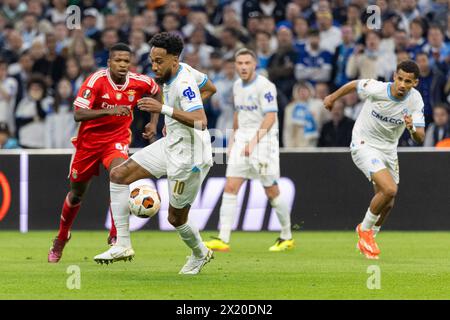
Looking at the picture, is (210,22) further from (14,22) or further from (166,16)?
(14,22)

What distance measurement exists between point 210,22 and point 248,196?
5.44 m

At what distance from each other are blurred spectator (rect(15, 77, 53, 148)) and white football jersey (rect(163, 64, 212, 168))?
30.4 ft

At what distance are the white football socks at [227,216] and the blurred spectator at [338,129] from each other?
4366 mm

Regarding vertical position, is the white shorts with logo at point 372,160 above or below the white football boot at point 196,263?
above

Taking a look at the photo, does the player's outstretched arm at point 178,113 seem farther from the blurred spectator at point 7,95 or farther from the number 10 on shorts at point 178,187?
the blurred spectator at point 7,95

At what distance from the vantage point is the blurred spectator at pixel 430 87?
61.5 ft

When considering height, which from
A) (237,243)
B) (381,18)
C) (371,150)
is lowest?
(237,243)

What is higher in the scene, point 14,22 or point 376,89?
point 14,22

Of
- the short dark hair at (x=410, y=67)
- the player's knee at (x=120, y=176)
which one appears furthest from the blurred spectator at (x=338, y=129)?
the player's knee at (x=120, y=176)

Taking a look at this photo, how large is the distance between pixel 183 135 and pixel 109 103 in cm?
212

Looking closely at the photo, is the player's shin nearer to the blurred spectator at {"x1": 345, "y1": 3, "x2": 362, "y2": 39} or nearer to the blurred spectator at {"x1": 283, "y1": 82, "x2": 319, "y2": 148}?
the blurred spectator at {"x1": 283, "y1": 82, "x2": 319, "y2": 148}
